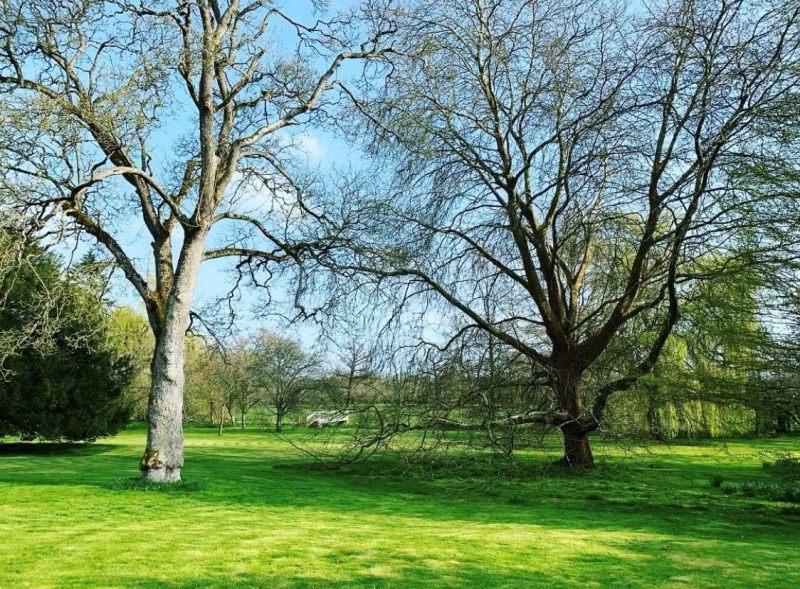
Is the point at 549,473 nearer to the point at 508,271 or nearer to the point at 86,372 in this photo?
the point at 508,271

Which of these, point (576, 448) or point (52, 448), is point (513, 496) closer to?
point (576, 448)

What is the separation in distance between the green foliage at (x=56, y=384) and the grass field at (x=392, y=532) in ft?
17.4

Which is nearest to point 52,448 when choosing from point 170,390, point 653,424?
point 170,390

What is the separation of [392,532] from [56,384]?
615 inches

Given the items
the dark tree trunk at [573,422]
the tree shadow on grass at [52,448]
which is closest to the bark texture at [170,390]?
the dark tree trunk at [573,422]

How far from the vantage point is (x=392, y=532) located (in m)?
7.37

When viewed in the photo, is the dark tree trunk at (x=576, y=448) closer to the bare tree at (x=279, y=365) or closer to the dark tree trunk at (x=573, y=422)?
the dark tree trunk at (x=573, y=422)

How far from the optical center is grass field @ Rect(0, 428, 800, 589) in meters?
5.36

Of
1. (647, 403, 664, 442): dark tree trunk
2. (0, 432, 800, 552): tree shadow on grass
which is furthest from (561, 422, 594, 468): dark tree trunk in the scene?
(647, 403, 664, 442): dark tree trunk

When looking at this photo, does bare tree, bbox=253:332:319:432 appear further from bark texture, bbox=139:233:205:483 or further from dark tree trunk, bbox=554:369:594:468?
bark texture, bbox=139:233:205:483

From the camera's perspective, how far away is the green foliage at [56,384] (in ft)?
60.7

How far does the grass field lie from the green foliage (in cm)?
531

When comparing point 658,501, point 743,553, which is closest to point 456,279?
point 658,501

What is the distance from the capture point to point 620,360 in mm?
13242
